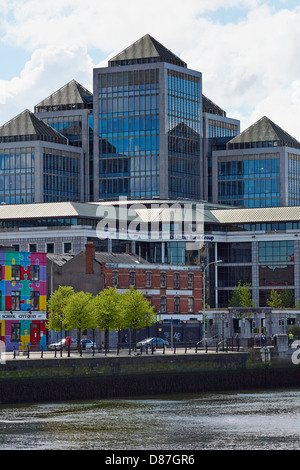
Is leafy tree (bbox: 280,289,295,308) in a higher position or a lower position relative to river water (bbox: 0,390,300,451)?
higher

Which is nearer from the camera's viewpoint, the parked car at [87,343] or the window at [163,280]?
the parked car at [87,343]

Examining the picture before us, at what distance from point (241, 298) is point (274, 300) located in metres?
5.36

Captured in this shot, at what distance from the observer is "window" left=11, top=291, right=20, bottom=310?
429 ft

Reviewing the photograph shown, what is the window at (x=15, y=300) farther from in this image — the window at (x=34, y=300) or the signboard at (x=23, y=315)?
the window at (x=34, y=300)

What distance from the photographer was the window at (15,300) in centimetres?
13075

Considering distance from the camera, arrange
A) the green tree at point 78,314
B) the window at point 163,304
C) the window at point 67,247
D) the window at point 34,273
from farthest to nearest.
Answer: the window at point 67,247 < the window at point 163,304 < the window at point 34,273 < the green tree at point 78,314

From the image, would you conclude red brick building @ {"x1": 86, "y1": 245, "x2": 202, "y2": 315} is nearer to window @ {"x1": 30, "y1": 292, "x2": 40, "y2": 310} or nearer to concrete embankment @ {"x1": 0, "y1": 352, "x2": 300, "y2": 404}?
window @ {"x1": 30, "y1": 292, "x2": 40, "y2": 310}

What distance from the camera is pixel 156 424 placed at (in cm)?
8556

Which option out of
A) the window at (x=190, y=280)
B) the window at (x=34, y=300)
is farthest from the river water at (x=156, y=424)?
the window at (x=190, y=280)

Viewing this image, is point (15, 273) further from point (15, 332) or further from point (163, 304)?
point (163, 304)

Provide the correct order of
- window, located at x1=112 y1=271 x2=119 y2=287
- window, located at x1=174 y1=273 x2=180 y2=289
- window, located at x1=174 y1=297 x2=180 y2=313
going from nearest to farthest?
window, located at x1=112 y1=271 x2=119 y2=287
window, located at x1=174 y1=297 x2=180 y2=313
window, located at x1=174 y1=273 x2=180 y2=289

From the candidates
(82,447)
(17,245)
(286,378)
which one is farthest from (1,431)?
(17,245)

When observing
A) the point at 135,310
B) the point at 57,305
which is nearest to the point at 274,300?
the point at 135,310

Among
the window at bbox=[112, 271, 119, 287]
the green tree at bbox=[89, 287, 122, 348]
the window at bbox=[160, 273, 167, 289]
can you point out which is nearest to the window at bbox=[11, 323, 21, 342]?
the green tree at bbox=[89, 287, 122, 348]
